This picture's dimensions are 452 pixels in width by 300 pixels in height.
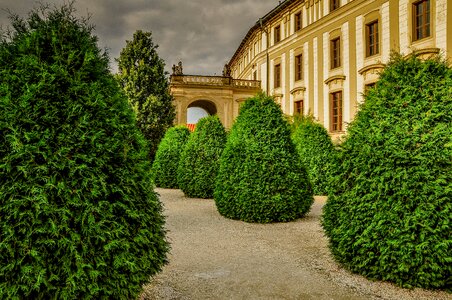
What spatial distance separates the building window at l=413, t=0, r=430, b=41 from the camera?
16.8 metres

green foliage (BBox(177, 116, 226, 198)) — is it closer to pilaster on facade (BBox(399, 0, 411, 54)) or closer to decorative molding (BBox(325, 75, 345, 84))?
pilaster on facade (BBox(399, 0, 411, 54))

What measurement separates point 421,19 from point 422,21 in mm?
150

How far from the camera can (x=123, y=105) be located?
3197 mm

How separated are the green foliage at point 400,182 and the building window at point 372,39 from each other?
16941 mm

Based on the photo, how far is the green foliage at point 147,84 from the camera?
25.5 meters

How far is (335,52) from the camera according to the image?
2311cm

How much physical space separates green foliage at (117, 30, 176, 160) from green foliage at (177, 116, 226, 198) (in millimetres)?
13606

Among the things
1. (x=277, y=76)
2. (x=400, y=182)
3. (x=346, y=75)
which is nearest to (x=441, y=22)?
(x=346, y=75)

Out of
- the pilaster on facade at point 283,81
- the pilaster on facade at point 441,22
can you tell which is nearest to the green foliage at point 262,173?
the pilaster on facade at point 441,22

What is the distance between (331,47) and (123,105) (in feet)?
Answer: 74.0

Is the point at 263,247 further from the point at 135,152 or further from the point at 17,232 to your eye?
the point at 17,232

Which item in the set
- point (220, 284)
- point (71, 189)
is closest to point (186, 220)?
point (220, 284)

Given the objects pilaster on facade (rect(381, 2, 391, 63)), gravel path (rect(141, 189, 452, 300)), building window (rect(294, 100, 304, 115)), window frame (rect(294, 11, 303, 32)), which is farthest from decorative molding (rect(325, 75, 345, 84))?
Result: gravel path (rect(141, 189, 452, 300))

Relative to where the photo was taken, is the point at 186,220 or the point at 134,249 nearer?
the point at 134,249
